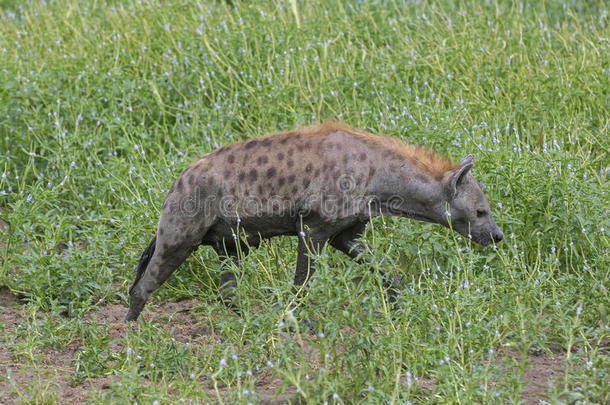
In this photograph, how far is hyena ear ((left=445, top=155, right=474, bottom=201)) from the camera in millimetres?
5918

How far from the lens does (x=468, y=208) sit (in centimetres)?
610

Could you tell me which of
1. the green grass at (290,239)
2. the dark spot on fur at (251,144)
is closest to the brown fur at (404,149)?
the dark spot on fur at (251,144)

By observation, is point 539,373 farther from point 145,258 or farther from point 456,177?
point 145,258

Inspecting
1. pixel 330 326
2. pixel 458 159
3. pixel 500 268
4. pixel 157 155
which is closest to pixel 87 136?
pixel 157 155

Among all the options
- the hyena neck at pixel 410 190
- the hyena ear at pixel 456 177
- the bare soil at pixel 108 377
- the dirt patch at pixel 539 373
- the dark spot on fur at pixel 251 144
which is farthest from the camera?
the dark spot on fur at pixel 251 144

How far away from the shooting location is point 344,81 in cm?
858

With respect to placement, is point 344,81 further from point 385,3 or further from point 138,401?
point 138,401

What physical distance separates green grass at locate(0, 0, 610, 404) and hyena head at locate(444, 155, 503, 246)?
0.54 feet

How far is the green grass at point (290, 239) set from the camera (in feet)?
15.7

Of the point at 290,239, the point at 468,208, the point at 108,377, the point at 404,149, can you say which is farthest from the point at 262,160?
the point at 108,377

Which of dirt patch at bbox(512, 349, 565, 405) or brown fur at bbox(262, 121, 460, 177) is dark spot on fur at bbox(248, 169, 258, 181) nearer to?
brown fur at bbox(262, 121, 460, 177)

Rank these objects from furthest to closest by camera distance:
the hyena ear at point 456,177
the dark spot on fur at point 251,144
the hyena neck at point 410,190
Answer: the dark spot on fur at point 251,144 < the hyena neck at point 410,190 < the hyena ear at point 456,177

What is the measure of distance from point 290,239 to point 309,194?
1065 millimetres

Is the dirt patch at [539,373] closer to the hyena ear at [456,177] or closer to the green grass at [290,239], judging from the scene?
the green grass at [290,239]
